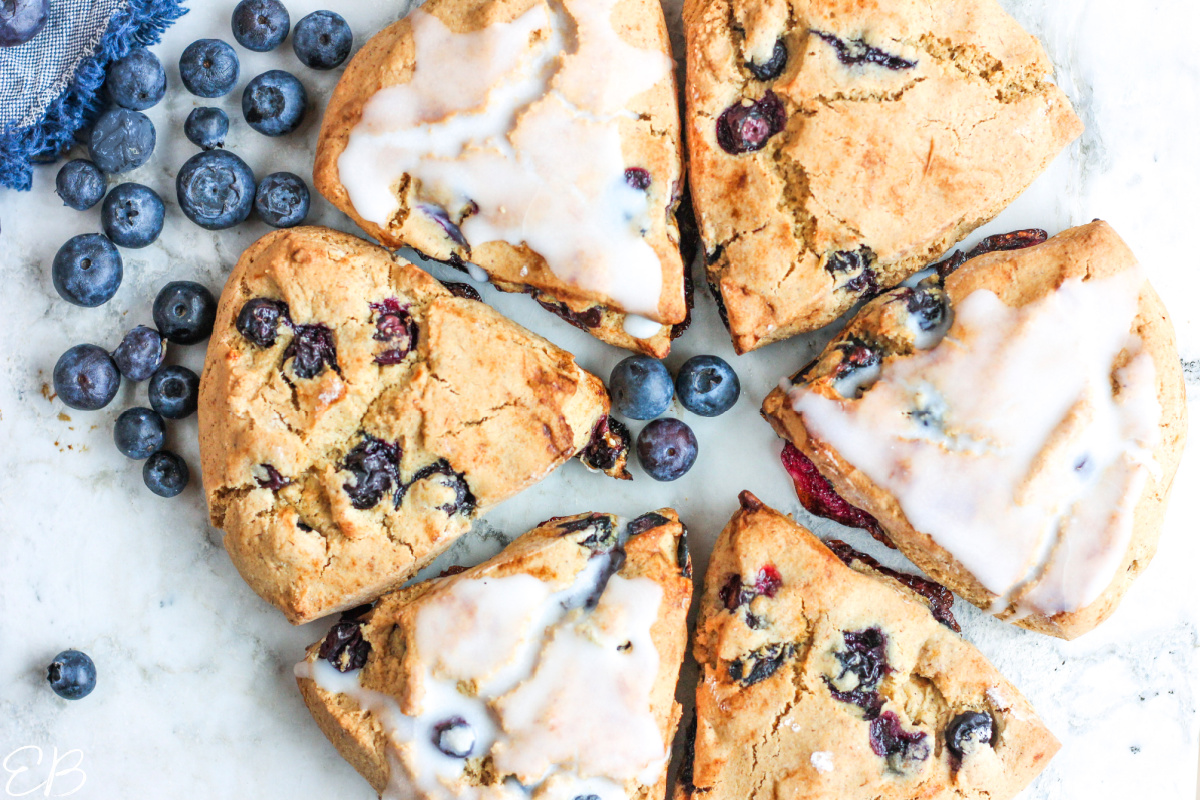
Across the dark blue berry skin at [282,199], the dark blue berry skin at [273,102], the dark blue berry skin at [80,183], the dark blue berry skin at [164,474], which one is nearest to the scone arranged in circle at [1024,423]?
the dark blue berry skin at [282,199]

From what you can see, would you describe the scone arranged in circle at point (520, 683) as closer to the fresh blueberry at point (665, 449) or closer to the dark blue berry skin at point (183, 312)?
the fresh blueberry at point (665, 449)

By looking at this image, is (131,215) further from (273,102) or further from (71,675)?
(71,675)

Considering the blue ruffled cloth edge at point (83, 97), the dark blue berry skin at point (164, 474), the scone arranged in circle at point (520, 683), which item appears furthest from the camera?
the dark blue berry skin at point (164, 474)

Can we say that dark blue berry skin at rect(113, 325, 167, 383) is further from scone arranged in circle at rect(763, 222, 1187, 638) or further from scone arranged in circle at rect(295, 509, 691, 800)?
scone arranged in circle at rect(763, 222, 1187, 638)

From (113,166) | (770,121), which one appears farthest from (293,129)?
(770,121)

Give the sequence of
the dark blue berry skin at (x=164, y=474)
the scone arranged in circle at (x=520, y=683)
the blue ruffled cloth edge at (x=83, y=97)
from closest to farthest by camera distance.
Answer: the scone arranged in circle at (x=520, y=683)
the blue ruffled cloth edge at (x=83, y=97)
the dark blue berry skin at (x=164, y=474)

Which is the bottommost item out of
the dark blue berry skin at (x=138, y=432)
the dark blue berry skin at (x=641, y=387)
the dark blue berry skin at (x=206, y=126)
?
the dark blue berry skin at (x=138, y=432)

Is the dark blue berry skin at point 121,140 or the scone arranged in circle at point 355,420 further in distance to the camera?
the dark blue berry skin at point 121,140

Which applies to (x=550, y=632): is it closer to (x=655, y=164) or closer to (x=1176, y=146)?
(x=655, y=164)
